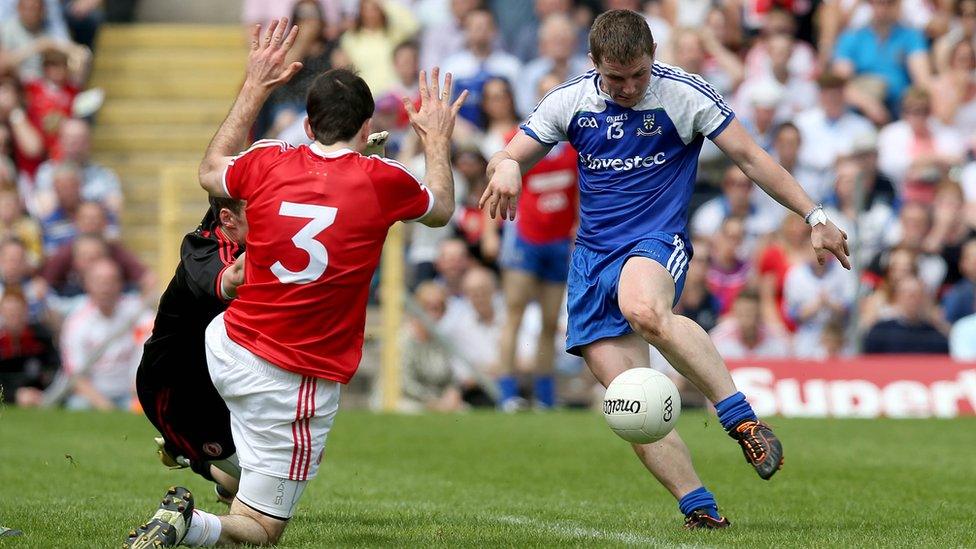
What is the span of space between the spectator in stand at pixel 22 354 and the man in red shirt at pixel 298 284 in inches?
377

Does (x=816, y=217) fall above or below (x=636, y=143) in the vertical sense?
below

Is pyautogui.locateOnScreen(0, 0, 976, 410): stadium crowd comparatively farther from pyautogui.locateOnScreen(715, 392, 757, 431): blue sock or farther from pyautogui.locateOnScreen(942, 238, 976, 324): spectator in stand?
pyautogui.locateOnScreen(715, 392, 757, 431): blue sock

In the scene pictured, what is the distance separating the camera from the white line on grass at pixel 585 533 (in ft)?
21.2

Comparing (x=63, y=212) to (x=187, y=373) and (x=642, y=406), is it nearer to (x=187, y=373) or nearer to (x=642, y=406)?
(x=187, y=373)

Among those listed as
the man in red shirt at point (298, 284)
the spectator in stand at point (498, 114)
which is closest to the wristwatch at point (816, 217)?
the man in red shirt at point (298, 284)

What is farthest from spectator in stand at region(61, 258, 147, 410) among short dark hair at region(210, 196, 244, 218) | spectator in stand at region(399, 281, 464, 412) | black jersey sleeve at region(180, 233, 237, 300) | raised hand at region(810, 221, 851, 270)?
raised hand at region(810, 221, 851, 270)

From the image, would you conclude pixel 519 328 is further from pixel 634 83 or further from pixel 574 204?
pixel 634 83

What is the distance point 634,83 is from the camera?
6.99 m

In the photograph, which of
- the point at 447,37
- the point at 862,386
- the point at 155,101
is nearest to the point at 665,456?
the point at 862,386

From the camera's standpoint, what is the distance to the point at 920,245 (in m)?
15.0

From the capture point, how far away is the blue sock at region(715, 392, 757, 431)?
6.68 meters

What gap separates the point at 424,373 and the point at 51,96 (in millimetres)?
6477

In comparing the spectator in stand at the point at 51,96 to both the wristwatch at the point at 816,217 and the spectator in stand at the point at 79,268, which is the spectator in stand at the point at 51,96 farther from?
the wristwatch at the point at 816,217

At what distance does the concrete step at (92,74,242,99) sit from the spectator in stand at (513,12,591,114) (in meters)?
4.41
